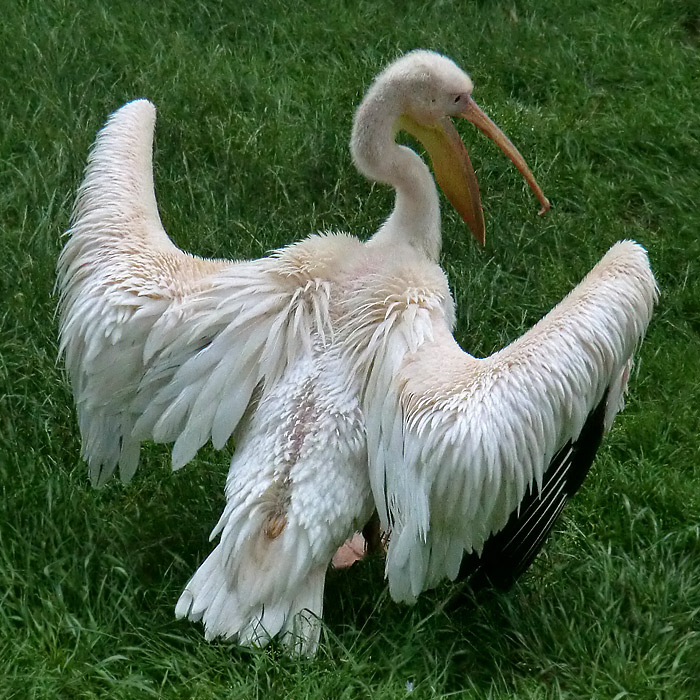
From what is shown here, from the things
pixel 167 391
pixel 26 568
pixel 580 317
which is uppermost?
pixel 580 317

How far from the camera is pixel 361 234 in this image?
492 cm

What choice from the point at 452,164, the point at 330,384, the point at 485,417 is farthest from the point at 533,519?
the point at 452,164

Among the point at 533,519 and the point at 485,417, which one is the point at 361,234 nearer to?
the point at 533,519

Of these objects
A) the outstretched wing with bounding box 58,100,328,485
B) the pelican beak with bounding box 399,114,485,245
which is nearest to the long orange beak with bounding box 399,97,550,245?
the pelican beak with bounding box 399,114,485,245

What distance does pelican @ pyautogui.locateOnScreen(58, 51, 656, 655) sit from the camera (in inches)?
110

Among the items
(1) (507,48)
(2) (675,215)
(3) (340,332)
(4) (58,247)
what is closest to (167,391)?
(3) (340,332)

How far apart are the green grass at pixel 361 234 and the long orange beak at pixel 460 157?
773mm

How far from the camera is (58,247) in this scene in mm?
4590

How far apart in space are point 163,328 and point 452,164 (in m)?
1.23

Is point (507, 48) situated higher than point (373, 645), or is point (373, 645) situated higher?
point (507, 48)

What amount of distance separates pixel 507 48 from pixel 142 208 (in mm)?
3270

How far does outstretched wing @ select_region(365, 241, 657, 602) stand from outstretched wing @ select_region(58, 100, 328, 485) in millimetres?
350

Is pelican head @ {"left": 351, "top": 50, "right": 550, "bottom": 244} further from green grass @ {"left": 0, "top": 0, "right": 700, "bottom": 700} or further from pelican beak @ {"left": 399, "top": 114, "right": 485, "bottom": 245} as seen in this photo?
green grass @ {"left": 0, "top": 0, "right": 700, "bottom": 700}

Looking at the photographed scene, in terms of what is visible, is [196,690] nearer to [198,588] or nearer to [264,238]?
[198,588]
